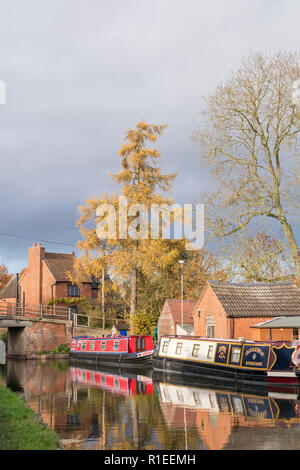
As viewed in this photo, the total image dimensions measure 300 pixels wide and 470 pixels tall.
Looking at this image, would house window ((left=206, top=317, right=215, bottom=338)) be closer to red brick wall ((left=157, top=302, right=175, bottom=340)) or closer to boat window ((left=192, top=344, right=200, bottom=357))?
red brick wall ((left=157, top=302, right=175, bottom=340))

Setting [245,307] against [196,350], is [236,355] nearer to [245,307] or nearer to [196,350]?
[196,350]

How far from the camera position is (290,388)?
2342 centimetres

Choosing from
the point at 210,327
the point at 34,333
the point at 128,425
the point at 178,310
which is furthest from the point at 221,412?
the point at 34,333

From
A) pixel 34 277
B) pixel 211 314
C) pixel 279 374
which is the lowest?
pixel 279 374

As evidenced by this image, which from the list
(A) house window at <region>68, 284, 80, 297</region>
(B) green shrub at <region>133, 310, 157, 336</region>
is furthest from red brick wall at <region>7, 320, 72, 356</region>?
(A) house window at <region>68, 284, 80, 297</region>

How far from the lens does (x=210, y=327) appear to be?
35375mm

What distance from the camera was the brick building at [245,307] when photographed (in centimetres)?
3272

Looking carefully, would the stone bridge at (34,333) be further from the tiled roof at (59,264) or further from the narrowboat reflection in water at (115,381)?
the tiled roof at (59,264)

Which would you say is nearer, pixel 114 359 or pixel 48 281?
pixel 114 359

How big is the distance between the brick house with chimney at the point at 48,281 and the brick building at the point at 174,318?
14743 mm

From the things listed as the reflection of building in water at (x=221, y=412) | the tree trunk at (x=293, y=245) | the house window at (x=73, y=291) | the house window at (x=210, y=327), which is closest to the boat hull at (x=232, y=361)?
the reflection of building in water at (x=221, y=412)

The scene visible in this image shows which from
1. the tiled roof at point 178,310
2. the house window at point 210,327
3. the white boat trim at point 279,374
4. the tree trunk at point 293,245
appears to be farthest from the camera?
the tiled roof at point 178,310

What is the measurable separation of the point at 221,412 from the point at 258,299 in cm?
1739

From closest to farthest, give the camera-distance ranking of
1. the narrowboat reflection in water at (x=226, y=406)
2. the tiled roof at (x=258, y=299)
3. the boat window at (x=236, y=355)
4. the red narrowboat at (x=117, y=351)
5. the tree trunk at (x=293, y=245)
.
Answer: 1. the narrowboat reflection in water at (x=226, y=406)
2. the tree trunk at (x=293, y=245)
3. the boat window at (x=236, y=355)
4. the tiled roof at (x=258, y=299)
5. the red narrowboat at (x=117, y=351)
